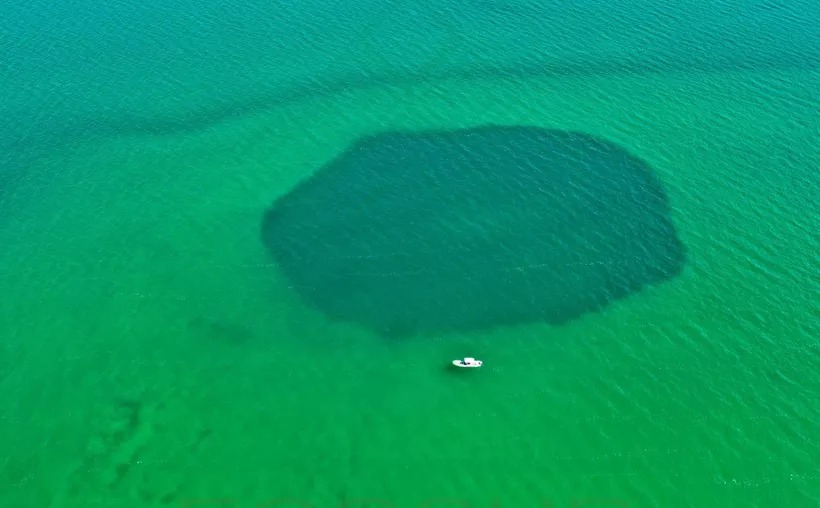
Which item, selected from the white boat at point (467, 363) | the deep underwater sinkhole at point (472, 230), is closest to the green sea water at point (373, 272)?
the deep underwater sinkhole at point (472, 230)

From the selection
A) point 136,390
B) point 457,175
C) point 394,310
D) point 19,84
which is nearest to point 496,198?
point 457,175

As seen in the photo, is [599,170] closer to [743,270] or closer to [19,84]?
[743,270]

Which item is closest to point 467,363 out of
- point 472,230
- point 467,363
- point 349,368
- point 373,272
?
point 467,363

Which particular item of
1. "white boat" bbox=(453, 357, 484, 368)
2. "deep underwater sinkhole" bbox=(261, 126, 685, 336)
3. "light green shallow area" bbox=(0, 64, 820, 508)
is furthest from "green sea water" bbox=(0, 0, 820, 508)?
"white boat" bbox=(453, 357, 484, 368)

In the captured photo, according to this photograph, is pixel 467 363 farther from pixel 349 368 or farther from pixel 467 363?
Answer: pixel 349 368

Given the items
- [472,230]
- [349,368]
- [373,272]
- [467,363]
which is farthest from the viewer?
[472,230]

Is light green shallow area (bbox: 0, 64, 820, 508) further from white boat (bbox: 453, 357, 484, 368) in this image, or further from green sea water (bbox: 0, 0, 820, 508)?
white boat (bbox: 453, 357, 484, 368)
